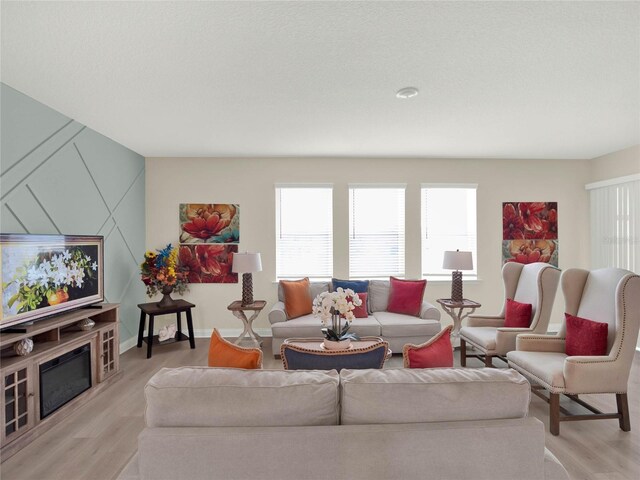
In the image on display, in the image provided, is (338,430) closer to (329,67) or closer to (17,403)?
(329,67)

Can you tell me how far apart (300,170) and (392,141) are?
1.55 m

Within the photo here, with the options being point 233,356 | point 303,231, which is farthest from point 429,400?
point 303,231

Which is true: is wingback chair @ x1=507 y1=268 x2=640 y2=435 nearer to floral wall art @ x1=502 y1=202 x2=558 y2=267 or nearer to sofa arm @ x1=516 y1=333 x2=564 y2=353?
sofa arm @ x1=516 y1=333 x2=564 y2=353

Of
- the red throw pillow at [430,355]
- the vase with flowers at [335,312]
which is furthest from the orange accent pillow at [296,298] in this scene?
the red throw pillow at [430,355]

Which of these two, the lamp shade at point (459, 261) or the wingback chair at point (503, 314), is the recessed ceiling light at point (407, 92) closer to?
the wingback chair at point (503, 314)

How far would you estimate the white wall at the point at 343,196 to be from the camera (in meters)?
5.24

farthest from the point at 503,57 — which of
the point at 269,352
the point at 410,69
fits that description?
the point at 269,352

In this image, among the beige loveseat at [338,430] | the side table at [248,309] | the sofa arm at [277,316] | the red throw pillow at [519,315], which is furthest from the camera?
the side table at [248,309]

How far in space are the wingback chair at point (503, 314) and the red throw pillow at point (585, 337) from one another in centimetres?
48

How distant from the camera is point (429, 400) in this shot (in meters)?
1.35

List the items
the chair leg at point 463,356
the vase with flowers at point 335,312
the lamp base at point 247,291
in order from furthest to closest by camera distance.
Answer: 1. the lamp base at point 247,291
2. the chair leg at point 463,356
3. the vase with flowers at point 335,312

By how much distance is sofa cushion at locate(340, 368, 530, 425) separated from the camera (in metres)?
1.34

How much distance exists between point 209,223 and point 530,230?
16.5 ft

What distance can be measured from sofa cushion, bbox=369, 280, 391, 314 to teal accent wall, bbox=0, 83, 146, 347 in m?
3.36
